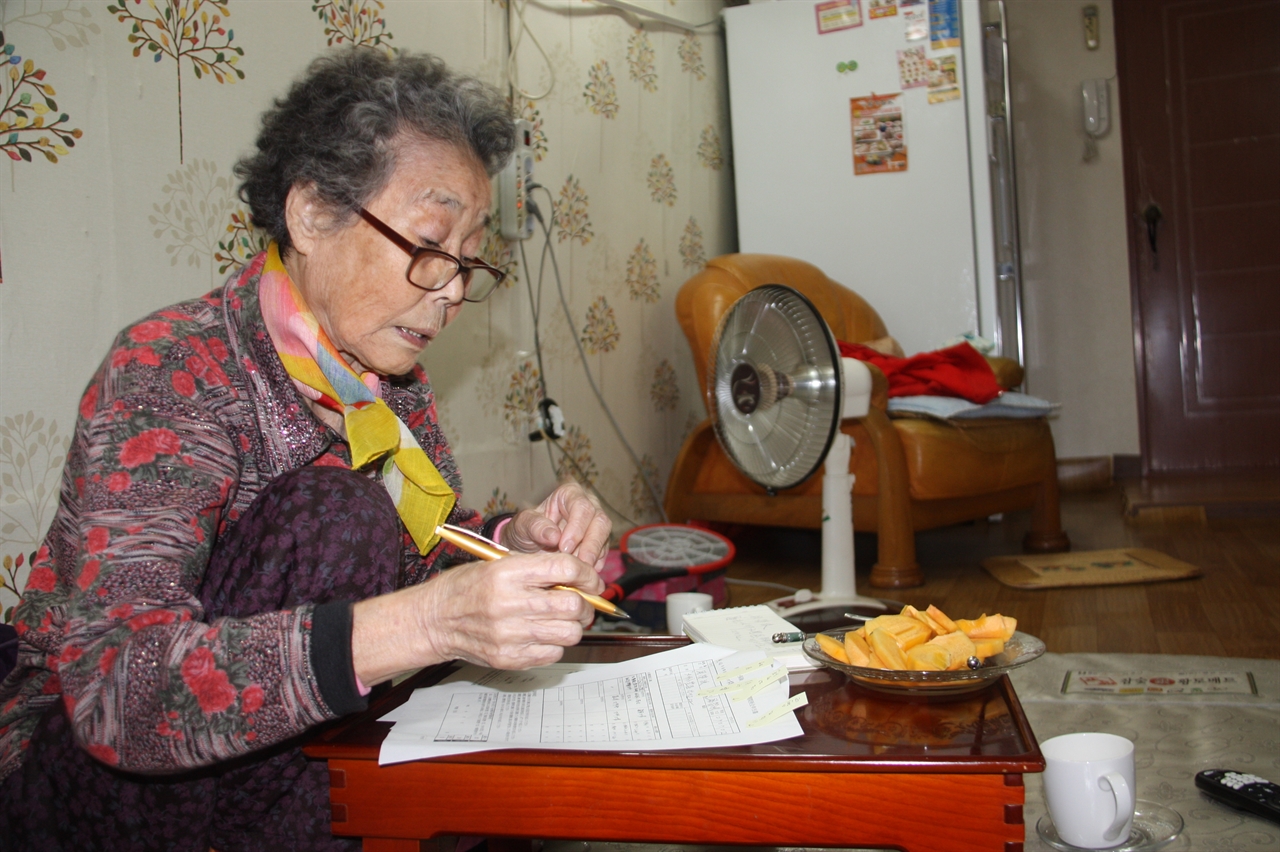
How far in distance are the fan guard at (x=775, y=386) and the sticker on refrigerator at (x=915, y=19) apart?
5.62ft

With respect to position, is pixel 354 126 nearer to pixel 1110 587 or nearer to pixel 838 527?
pixel 838 527

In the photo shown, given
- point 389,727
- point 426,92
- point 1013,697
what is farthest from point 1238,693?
point 426,92

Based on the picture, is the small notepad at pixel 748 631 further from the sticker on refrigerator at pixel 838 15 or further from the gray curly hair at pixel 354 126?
the sticker on refrigerator at pixel 838 15

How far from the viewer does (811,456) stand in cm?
187

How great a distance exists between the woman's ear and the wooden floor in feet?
4.97

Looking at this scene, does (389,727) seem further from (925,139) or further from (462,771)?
(925,139)

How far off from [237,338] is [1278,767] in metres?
1.33

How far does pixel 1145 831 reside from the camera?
1.07 metres

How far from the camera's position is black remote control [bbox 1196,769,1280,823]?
3.50ft

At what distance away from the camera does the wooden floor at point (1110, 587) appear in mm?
1918

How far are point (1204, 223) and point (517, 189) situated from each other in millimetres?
3253

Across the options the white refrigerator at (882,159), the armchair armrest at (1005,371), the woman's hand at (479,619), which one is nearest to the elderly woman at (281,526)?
the woman's hand at (479,619)

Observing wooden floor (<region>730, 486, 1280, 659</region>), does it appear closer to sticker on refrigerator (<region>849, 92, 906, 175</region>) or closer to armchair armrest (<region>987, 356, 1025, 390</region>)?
armchair armrest (<region>987, 356, 1025, 390</region>)

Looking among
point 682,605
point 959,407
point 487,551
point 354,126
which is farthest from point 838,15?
point 487,551
